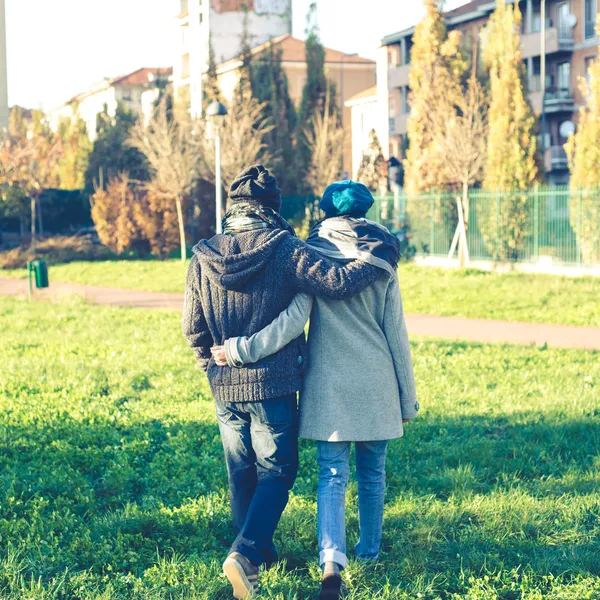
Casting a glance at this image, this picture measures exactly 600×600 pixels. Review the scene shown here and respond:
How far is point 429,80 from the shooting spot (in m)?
27.5

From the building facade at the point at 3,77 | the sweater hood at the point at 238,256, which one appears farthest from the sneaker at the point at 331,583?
the building facade at the point at 3,77

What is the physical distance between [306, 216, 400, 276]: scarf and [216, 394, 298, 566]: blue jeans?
2.27ft

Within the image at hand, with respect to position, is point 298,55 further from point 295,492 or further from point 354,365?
point 354,365

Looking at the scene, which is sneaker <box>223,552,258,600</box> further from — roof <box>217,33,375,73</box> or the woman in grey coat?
roof <box>217,33,375,73</box>

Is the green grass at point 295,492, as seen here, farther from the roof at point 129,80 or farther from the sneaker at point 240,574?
the roof at point 129,80

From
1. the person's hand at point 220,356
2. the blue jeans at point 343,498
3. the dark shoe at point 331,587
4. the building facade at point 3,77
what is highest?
the building facade at point 3,77

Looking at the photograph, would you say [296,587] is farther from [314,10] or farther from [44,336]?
[314,10]

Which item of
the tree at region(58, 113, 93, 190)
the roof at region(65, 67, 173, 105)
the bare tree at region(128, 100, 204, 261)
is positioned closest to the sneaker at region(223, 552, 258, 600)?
the bare tree at region(128, 100, 204, 261)

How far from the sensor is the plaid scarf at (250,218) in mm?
3926

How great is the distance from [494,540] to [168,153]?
27202mm

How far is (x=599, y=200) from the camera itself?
19.9m

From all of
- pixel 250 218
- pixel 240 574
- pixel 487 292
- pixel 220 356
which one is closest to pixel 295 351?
pixel 220 356

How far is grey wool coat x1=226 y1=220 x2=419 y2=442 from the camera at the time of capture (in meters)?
3.92

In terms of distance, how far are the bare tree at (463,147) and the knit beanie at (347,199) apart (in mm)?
18805
